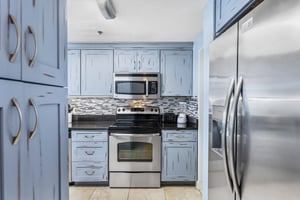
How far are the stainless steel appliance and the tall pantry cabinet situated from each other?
2.67 meters

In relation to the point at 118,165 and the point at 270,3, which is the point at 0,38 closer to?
the point at 270,3

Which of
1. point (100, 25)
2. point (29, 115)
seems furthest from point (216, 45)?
point (100, 25)

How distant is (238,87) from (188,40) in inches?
131

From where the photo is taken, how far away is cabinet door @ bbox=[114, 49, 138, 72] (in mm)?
4434

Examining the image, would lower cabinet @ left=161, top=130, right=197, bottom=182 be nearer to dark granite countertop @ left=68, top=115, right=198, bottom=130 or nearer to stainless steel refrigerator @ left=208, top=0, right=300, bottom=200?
dark granite countertop @ left=68, top=115, right=198, bottom=130

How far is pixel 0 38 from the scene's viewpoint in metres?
0.72

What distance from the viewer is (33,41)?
3.09 ft

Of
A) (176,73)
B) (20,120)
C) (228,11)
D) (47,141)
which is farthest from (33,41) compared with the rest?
(176,73)

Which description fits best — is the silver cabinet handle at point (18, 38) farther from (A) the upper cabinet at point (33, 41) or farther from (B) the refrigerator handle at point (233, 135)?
(B) the refrigerator handle at point (233, 135)

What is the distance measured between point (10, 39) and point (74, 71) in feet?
12.3

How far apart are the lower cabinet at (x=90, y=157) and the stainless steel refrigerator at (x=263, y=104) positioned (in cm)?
291

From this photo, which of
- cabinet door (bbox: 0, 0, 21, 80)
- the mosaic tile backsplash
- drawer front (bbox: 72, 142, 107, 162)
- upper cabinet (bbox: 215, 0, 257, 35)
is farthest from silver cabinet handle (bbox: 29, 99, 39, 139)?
the mosaic tile backsplash

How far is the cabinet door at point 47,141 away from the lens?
3.10ft

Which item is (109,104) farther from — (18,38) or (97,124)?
(18,38)
